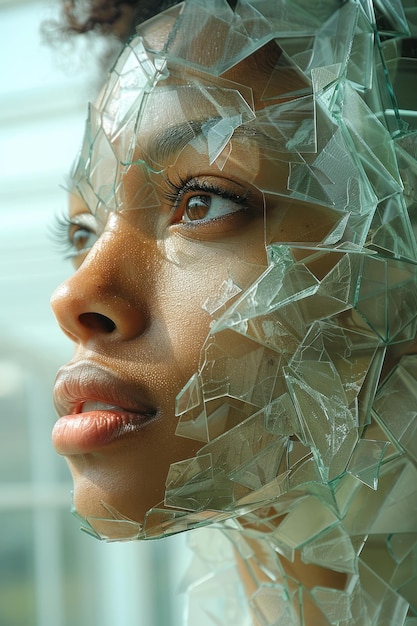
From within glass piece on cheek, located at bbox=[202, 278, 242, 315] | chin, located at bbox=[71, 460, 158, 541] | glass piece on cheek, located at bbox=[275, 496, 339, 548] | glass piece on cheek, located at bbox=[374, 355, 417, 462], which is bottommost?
glass piece on cheek, located at bbox=[275, 496, 339, 548]

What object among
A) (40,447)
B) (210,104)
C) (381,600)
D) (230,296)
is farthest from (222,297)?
(40,447)

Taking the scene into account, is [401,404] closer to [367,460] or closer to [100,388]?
[367,460]

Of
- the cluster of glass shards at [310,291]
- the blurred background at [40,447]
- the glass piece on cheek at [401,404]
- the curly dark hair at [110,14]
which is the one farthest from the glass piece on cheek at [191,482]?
the blurred background at [40,447]

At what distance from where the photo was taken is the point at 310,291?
1.41ft

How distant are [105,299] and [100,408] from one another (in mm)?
62

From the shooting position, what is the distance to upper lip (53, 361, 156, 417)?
17.5 inches

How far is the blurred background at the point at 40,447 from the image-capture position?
151cm

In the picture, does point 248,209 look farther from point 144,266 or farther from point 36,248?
point 36,248

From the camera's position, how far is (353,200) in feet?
1.43

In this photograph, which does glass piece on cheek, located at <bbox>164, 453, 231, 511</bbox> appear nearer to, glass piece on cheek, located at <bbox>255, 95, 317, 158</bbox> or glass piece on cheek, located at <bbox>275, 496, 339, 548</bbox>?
glass piece on cheek, located at <bbox>275, 496, 339, 548</bbox>

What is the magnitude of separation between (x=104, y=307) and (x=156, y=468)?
0.09 metres

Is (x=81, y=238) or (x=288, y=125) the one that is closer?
(x=288, y=125)

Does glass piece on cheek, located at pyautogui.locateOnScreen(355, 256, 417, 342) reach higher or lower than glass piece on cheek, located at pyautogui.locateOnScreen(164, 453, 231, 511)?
higher

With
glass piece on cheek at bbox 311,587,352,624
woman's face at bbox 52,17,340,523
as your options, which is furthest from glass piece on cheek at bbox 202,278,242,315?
glass piece on cheek at bbox 311,587,352,624
